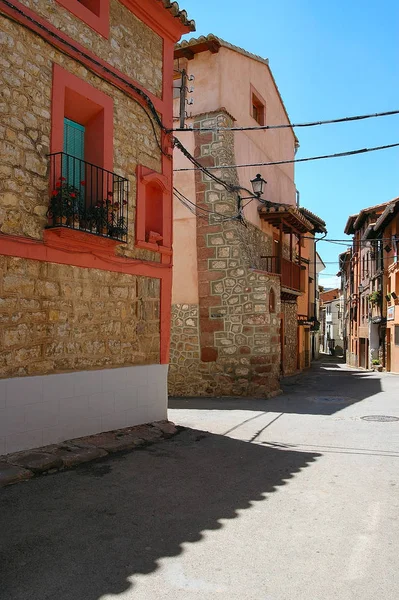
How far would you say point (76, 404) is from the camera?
7.12 metres

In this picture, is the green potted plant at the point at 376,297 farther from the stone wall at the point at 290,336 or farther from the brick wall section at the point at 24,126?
the brick wall section at the point at 24,126

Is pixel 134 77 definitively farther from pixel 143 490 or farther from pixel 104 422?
pixel 143 490

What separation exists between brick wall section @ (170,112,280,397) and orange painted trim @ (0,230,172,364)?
16.6ft

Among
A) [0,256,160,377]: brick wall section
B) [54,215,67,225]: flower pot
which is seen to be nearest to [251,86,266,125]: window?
[0,256,160,377]: brick wall section

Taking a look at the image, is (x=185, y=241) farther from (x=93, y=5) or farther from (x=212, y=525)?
(x=212, y=525)

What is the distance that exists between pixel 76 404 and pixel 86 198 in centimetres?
297

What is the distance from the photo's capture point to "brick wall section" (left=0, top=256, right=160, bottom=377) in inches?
244

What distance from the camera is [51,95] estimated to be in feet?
22.6

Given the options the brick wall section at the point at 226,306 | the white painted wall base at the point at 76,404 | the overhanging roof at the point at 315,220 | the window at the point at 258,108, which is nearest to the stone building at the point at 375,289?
the overhanging roof at the point at 315,220

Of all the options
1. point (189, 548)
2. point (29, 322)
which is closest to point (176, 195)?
point (29, 322)

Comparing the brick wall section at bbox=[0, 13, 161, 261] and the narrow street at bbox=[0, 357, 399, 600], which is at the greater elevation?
the brick wall section at bbox=[0, 13, 161, 261]

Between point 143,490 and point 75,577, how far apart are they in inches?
78.4

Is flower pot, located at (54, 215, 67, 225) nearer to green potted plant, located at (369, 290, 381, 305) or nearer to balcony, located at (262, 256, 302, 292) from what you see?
balcony, located at (262, 256, 302, 292)

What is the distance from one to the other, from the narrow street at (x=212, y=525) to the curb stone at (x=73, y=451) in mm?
178
